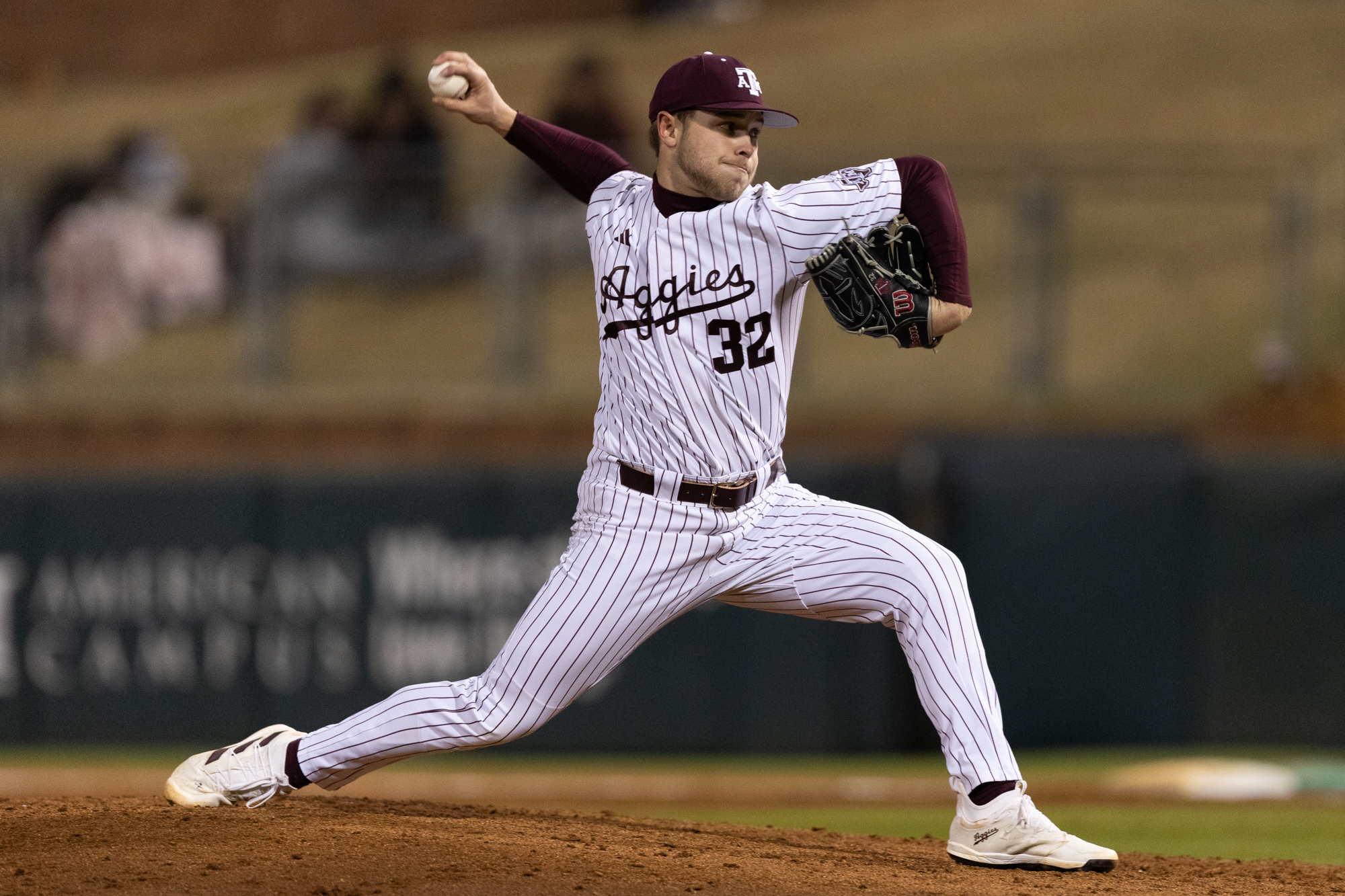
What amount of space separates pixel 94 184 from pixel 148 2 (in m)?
2.83

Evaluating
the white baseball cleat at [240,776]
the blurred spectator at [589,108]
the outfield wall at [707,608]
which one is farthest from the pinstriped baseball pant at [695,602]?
A: the blurred spectator at [589,108]

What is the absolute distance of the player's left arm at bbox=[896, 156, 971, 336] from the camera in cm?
364

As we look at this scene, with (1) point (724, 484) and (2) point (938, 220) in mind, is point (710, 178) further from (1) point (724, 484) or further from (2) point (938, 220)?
(1) point (724, 484)

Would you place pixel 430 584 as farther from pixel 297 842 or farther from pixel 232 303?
pixel 297 842

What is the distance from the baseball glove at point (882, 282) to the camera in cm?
361

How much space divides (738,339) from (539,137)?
2.54 ft

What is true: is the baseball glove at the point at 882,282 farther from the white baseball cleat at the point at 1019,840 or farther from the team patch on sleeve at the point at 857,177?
the white baseball cleat at the point at 1019,840

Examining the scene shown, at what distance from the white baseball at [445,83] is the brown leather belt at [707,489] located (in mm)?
952

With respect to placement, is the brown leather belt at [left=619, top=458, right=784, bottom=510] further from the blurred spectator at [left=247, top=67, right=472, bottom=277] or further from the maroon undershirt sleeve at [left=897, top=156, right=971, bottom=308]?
the blurred spectator at [left=247, top=67, right=472, bottom=277]

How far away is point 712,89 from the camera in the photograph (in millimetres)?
3676

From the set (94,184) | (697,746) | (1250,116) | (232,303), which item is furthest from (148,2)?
(1250,116)

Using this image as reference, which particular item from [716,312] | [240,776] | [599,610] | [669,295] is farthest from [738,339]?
[240,776]

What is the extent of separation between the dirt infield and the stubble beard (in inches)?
57.2

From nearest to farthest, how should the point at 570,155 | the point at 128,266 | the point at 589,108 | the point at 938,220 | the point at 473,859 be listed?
the point at 473,859 → the point at 938,220 → the point at 570,155 → the point at 128,266 → the point at 589,108
